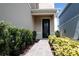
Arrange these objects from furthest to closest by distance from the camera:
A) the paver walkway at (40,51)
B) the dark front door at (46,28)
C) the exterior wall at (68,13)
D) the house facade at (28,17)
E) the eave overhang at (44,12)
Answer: the exterior wall at (68,13) < the eave overhang at (44,12) < the dark front door at (46,28) < the house facade at (28,17) < the paver walkway at (40,51)

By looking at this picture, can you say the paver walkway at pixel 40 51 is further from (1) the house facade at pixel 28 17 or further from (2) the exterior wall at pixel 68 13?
(2) the exterior wall at pixel 68 13

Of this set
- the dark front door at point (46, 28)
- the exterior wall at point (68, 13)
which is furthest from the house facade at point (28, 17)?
the exterior wall at point (68, 13)

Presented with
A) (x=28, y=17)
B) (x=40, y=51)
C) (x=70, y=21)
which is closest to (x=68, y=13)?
(x=70, y=21)

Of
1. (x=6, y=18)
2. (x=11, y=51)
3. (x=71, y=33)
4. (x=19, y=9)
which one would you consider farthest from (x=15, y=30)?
(x=71, y=33)

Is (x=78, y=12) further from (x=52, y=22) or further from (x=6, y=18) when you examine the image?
(x=6, y=18)

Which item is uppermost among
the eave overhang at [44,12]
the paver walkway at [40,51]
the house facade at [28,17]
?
the eave overhang at [44,12]

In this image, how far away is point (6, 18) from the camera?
24.7 ft

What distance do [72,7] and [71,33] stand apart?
6.13ft

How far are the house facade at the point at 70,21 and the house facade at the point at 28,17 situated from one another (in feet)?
2.59

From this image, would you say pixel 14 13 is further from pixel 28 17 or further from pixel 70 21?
pixel 70 21

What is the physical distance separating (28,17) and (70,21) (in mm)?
3375

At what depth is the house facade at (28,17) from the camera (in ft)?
→ 25.0

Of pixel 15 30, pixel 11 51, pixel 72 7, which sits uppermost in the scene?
pixel 72 7

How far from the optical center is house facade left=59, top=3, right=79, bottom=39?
11664 mm
